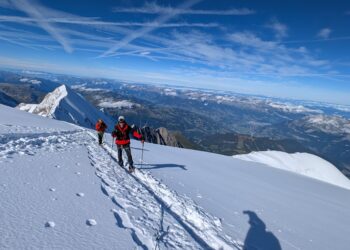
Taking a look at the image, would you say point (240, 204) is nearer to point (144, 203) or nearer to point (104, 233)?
point (144, 203)

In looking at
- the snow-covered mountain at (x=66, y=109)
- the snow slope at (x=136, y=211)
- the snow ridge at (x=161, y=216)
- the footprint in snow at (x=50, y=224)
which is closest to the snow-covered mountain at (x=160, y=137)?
the snow-covered mountain at (x=66, y=109)

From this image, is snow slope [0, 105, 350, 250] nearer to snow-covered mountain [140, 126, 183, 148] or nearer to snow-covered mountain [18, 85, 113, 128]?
snow-covered mountain [18, 85, 113, 128]

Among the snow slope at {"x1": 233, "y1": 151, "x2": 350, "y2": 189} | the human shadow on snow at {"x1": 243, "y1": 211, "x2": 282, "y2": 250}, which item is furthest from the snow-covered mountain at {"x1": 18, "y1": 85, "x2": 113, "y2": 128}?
the human shadow on snow at {"x1": 243, "y1": 211, "x2": 282, "y2": 250}

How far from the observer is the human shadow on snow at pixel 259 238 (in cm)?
811

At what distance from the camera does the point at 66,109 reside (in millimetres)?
135750

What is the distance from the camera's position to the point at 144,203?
9109 millimetres

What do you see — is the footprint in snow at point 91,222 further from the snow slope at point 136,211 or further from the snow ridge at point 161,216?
the snow ridge at point 161,216

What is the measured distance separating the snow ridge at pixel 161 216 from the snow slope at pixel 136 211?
0.10 feet

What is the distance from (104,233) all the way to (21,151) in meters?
8.93

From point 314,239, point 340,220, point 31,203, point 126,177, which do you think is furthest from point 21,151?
point 340,220

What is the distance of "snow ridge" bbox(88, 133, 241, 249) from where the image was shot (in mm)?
6828

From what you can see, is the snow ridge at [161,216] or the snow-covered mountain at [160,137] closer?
the snow ridge at [161,216]

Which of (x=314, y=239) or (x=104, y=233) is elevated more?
(x=104, y=233)

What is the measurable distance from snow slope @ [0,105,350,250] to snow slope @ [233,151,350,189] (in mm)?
22914
